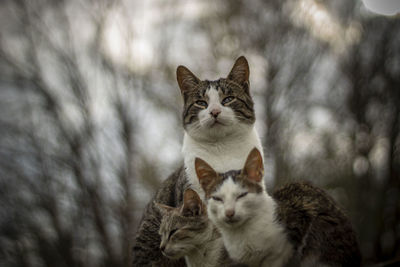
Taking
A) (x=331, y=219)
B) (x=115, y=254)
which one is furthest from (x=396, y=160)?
(x=115, y=254)

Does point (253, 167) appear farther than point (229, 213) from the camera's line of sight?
Yes

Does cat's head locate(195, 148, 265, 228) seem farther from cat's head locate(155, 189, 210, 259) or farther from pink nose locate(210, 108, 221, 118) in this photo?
pink nose locate(210, 108, 221, 118)

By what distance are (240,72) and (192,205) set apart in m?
0.83

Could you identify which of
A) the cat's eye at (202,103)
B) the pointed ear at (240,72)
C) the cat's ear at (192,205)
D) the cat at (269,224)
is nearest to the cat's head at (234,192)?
the cat at (269,224)

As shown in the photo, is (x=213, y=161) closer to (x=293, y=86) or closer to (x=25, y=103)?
(x=293, y=86)

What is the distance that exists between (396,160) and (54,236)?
4.94 metres

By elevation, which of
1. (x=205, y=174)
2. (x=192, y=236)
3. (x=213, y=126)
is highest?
(x=213, y=126)

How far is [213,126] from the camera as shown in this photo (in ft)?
6.64

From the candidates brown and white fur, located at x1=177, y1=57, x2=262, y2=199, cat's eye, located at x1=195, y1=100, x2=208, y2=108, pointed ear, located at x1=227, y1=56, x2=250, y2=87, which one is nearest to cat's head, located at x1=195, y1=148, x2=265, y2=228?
brown and white fur, located at x1=177, y1=57, x2=262, y2=199

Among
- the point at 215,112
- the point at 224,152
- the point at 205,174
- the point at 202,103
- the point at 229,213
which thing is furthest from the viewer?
the point at 224,152

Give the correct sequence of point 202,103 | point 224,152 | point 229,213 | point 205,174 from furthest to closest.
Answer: point 224,152 → point 202,103 → point 205,174 → point 229,213

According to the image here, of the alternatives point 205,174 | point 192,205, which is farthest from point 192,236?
point 205,174

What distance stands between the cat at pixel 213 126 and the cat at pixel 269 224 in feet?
1.01

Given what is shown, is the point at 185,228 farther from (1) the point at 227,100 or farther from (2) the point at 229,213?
(1) the point at 227,100
